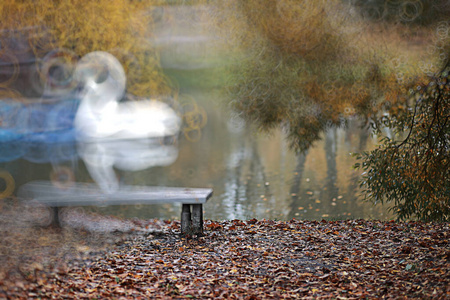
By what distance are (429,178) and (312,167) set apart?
6.95 meters

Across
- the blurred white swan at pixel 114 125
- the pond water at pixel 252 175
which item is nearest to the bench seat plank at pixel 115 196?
the blurred white swan at pixel 114 125

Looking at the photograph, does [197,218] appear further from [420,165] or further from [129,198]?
[420,165]

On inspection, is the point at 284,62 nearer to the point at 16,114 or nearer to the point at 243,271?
the point at 243,271

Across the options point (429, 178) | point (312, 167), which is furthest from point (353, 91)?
point (312, 167)

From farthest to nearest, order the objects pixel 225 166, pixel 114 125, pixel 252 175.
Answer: pixel 225 166 < pixel 252 175 < pixel 114 125

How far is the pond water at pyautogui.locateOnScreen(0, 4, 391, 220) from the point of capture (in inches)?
392

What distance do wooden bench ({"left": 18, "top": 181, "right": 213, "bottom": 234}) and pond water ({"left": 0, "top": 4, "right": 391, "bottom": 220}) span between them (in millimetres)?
3324

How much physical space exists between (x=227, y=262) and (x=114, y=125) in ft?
21.2

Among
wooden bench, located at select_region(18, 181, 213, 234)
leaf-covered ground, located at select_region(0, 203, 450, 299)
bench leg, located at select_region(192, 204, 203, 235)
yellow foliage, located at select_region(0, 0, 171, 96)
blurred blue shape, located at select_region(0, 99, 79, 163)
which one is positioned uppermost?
yellow foliage, located at select_region(0, 0, 171, 96)

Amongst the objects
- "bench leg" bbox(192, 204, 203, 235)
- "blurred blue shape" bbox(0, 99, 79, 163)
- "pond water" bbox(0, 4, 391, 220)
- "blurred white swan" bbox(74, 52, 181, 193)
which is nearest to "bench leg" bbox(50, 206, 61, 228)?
"bench leg" bbox(192, 204, 203, 235)

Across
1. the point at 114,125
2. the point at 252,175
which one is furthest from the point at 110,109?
the point at 252,175

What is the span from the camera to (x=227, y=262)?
5.51 metres

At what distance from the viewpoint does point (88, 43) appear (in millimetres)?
9453

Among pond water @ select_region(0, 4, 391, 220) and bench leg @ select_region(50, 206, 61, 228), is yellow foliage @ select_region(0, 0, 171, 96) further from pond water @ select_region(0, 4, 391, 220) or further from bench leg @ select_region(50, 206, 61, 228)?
bench leg @ select_region(50, 206, 61, 228)
